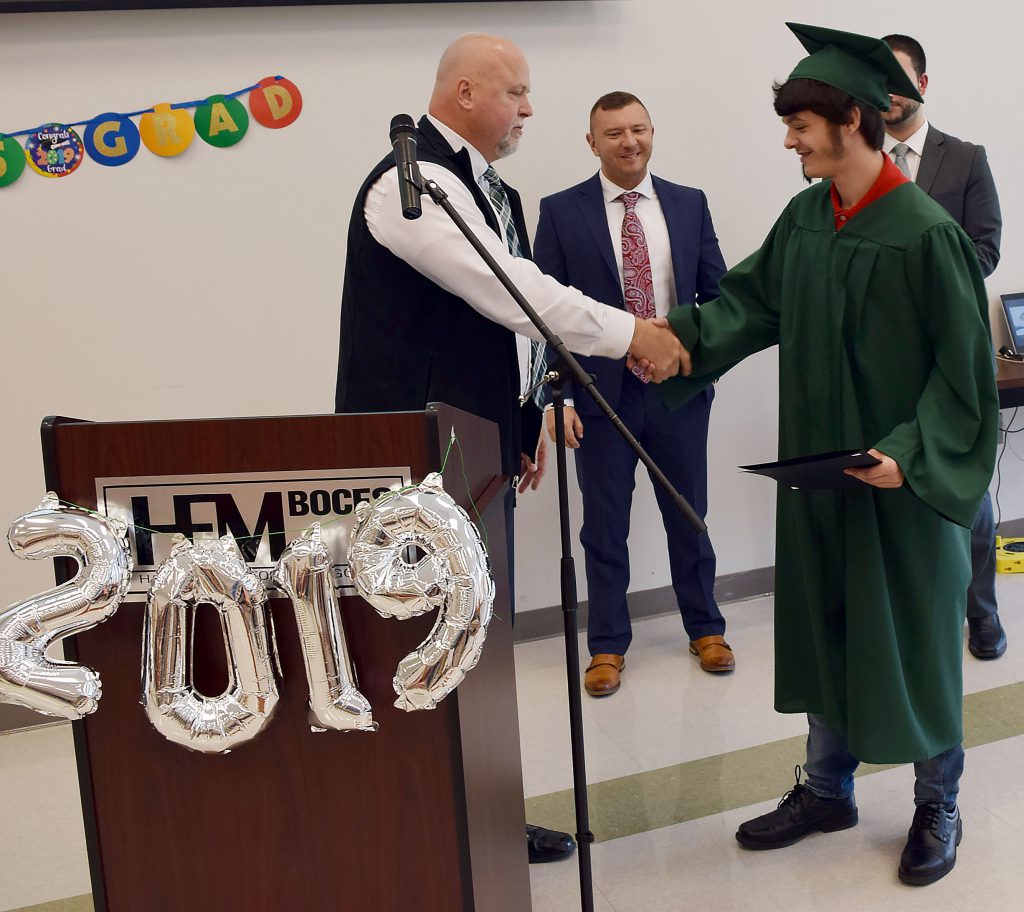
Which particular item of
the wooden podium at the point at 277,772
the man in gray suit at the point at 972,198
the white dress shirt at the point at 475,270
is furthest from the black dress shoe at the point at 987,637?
the wooden podium at the point at 277,772

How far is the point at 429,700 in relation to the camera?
3.35 ft

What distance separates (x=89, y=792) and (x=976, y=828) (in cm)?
190

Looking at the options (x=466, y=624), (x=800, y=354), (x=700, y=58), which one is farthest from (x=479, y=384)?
(x=700, y=58)

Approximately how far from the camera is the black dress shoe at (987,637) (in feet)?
10.3

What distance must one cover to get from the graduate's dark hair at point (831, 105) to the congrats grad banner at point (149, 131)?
171 cm

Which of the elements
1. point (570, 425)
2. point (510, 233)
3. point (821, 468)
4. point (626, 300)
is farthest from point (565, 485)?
point (626, 300)

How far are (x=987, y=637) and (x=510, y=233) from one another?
200cm

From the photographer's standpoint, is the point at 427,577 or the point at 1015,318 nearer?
the point at 427,577

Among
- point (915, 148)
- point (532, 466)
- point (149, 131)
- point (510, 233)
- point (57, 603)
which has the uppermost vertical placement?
point (149, 131)

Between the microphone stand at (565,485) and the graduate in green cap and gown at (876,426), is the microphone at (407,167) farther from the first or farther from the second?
the graduate in green cap and gown at (876,426)

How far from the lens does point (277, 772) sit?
110 cm

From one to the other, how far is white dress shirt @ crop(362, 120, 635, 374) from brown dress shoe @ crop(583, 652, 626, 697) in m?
1.30

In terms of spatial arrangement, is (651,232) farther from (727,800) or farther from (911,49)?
(727,800)

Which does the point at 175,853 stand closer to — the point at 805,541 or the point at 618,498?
the point at 805,541
